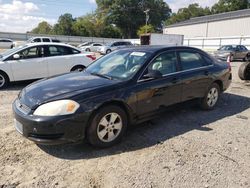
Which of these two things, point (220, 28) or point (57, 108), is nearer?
point (57, 108)

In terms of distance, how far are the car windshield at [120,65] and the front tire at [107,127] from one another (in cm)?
69

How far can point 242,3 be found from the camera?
67750 millimetres

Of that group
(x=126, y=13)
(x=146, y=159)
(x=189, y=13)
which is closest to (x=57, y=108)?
(x=146, y=159)

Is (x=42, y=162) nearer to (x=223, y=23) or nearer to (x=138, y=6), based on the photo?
(x=223, y=23)

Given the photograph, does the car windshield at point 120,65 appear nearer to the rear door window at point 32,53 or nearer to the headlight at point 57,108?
the headlight at point 57,108

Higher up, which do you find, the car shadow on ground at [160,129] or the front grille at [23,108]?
the front grille at [23,108]

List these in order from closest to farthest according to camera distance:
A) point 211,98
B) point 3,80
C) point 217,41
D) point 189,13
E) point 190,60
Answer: point 190,60 < point 211,98 < point 3,80 < point 217,41 < point 189,13

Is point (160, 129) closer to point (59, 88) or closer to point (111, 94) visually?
point (111, 94)

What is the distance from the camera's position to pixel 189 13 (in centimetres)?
8612

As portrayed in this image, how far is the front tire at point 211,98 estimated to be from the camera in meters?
5.84

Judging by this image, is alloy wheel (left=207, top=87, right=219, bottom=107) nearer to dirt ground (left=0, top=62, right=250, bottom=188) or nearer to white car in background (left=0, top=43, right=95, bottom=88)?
dirt ground (left=0, top=62, right=250, bottom=188)

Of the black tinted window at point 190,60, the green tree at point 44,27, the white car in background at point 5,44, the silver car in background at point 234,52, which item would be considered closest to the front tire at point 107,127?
the black tinted window at point 190,60

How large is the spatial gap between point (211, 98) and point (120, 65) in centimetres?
249

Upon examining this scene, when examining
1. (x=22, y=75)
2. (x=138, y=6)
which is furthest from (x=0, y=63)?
(x=138, y=6)
